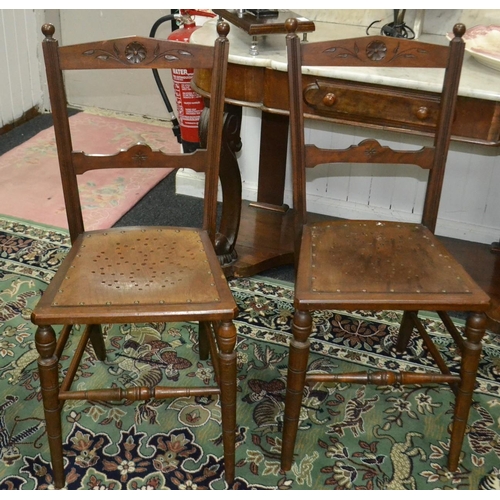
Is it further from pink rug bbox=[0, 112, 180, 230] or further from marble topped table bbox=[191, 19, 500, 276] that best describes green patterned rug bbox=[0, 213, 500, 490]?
pink rug bbox=[0, 112, 180, 230]

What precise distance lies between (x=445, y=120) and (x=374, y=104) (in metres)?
0.27

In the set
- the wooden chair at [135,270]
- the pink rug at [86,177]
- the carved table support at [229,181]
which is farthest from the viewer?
the pink rug at [86,177]

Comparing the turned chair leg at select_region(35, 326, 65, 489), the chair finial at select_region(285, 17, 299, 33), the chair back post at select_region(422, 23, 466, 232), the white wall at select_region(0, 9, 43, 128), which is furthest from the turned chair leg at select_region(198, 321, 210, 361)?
the white wall at select_region(0, 9, 43, 128)

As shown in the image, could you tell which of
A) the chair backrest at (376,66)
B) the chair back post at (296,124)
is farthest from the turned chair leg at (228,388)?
the chair backrest at (376,66)

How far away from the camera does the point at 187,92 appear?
2.51 metres

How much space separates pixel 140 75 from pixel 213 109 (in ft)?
7.35

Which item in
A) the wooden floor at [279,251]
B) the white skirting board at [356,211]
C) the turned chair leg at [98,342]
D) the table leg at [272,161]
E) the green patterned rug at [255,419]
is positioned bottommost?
the green patterned rug at [255,419]

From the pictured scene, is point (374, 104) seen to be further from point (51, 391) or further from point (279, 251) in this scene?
point (51, 391)

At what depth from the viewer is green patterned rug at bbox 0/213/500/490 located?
5.16 ft

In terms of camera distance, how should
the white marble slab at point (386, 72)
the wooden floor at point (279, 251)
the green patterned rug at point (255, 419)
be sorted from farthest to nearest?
the wooden floor at point (279, 251)
the white marble slab at point (386, 72)
the green patterned rug at point (255, 419)

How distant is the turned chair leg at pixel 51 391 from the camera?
135cm

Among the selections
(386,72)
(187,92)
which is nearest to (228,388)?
(386,72)

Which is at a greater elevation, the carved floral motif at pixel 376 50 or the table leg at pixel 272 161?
the carved floral motif at pixel 376 50

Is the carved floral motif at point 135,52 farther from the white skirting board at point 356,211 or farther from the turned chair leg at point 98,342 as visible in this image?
the white skirting board at point 356,211
